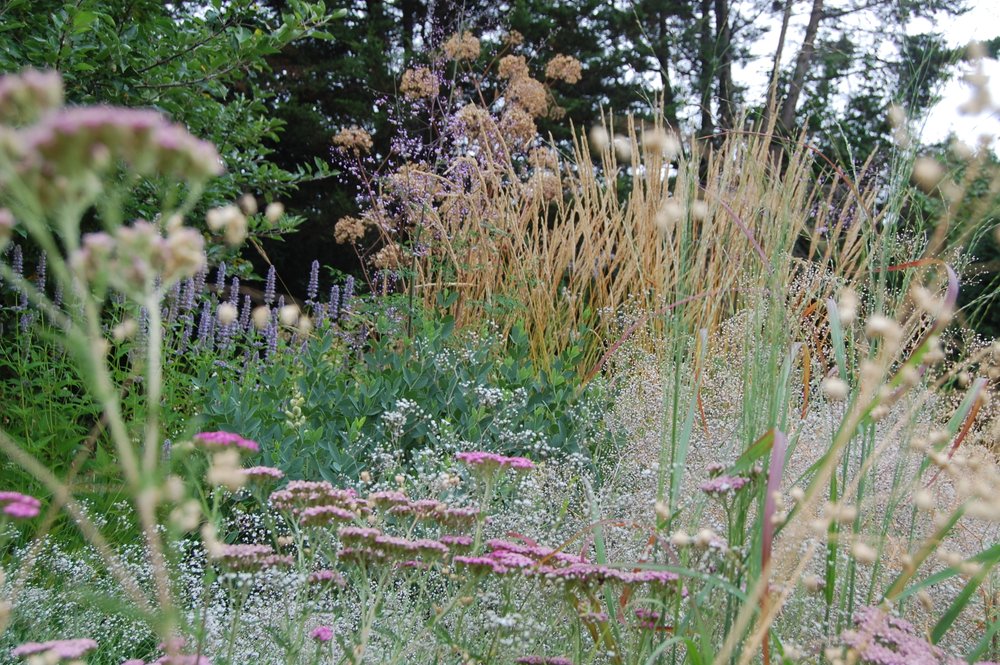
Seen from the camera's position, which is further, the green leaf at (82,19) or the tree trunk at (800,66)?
the tree trunk at (800,66)

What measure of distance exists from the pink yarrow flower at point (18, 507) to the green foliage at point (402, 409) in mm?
1605

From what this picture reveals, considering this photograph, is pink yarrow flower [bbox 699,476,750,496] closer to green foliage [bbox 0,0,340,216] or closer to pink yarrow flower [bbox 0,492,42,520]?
pink yarrow flower [bbox 0,492,42,520]

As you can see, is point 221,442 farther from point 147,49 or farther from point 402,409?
point 147,49

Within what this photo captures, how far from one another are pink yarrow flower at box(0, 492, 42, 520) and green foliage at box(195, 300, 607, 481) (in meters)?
1.60

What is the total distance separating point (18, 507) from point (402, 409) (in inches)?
83.6

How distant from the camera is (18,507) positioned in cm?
83

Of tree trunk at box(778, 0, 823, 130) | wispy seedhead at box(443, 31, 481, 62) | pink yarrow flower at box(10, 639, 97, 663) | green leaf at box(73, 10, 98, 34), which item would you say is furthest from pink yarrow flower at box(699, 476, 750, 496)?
tree trunk at box(778, 0, 823, 130)

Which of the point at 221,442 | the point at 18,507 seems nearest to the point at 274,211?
the point at 221,442

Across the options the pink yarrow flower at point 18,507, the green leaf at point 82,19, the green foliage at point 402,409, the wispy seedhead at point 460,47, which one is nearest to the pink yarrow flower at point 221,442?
the pink yarrow flower at point 18,507

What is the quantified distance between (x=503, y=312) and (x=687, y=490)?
7.12ft

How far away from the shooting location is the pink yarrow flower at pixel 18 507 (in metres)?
0.82

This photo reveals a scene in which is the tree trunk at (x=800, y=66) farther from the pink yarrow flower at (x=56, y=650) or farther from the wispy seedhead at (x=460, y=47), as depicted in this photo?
the pink yarrow flower at (x=56, y=650)

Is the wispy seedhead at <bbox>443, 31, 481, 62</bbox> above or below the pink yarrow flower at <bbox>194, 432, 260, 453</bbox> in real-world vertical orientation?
above

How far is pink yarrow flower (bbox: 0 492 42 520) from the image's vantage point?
82 centimetres
